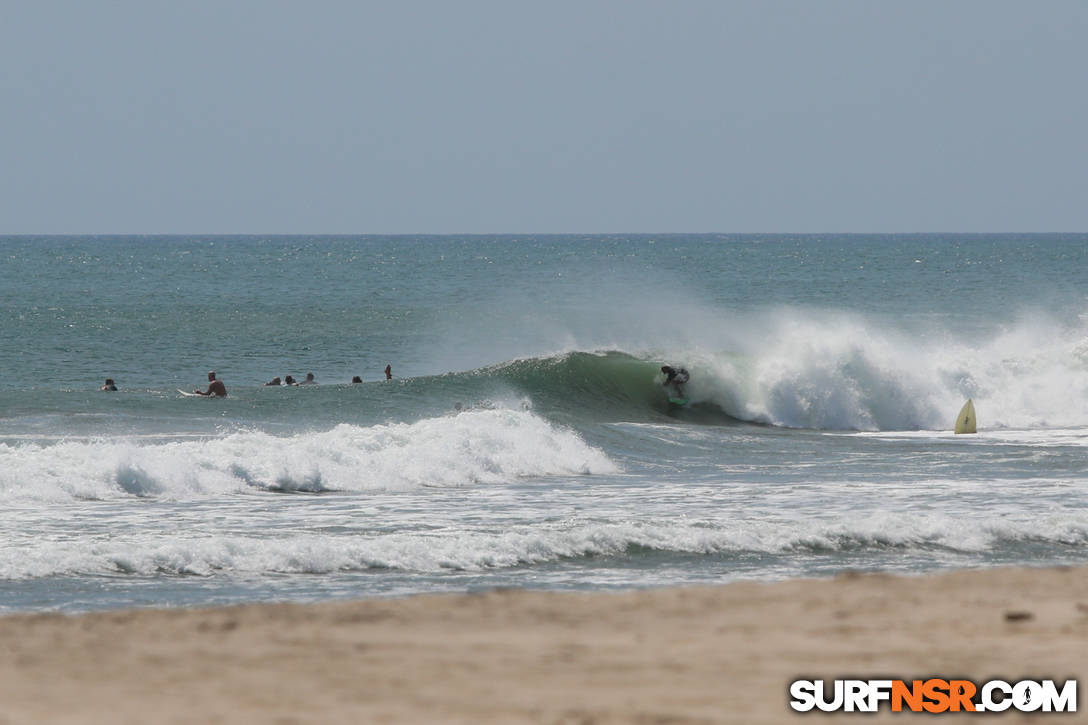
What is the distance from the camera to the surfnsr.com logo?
5.50 meters

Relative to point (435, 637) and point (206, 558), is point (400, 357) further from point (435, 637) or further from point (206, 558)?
point (435, 637)

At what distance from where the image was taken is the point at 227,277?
3701 inches

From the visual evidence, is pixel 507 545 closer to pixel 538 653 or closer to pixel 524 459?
pixel 538 653

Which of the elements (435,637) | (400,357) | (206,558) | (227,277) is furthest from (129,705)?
(227,277)

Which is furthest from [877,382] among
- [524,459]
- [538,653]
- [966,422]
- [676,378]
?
[538,653]

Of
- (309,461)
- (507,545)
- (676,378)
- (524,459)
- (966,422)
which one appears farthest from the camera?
(676,378)

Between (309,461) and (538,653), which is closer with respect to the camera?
(538,653)

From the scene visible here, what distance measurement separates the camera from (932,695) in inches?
224

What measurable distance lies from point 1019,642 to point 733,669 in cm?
153

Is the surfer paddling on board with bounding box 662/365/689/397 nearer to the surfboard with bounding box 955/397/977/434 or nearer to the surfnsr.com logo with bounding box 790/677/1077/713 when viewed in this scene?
the surfboard with bounding box 955/397/977/434

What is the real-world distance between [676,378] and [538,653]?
2358 centimetres

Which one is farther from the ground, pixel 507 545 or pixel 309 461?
pixel 309 461

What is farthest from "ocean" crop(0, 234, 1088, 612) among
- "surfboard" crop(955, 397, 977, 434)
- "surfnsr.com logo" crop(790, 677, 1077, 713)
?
"surfnsr.com logo" crop(790, 677, 1077, 713)

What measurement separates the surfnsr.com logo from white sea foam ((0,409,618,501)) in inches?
472
